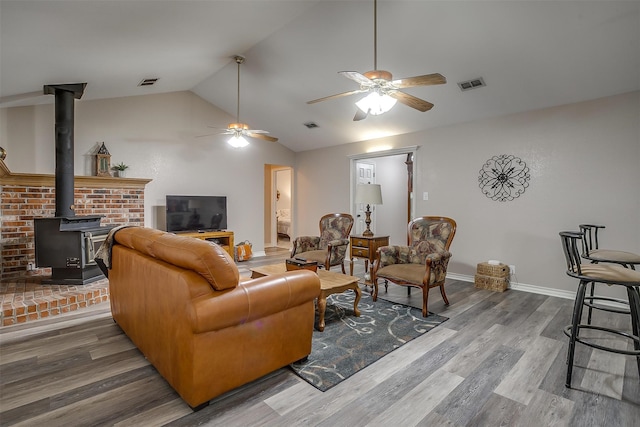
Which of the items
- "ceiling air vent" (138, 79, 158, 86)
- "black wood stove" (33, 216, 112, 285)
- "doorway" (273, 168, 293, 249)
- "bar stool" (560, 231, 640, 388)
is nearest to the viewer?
"bar stool" (560, 231, 640, 388)

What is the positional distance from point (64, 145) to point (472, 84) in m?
4.99

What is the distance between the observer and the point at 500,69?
3.47 meters

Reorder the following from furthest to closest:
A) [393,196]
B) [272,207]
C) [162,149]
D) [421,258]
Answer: [272,207] < [393,196] < [162,149] < [421,258]

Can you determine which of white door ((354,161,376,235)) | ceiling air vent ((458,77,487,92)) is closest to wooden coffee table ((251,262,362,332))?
ceiling air vent ((458,77,487,92))

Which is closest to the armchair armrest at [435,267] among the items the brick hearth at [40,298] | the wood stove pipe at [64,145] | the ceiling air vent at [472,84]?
the ceiling air vent at [472,84]

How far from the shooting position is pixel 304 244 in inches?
185

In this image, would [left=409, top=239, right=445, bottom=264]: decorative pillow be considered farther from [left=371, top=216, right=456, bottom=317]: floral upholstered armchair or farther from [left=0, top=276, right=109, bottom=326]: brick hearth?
[left=0, top=276, right=109, bottom=326]: brick hearth

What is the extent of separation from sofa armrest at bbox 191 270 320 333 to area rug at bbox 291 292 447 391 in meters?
0.50

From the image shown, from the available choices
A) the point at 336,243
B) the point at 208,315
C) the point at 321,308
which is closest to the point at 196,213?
the point at 336,243

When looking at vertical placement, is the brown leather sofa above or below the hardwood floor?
above

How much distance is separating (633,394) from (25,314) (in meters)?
4.75

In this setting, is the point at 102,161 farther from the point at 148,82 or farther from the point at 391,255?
the point at 391,255

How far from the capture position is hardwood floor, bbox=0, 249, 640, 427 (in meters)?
1.67

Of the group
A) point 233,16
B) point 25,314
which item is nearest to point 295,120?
point 233,16
